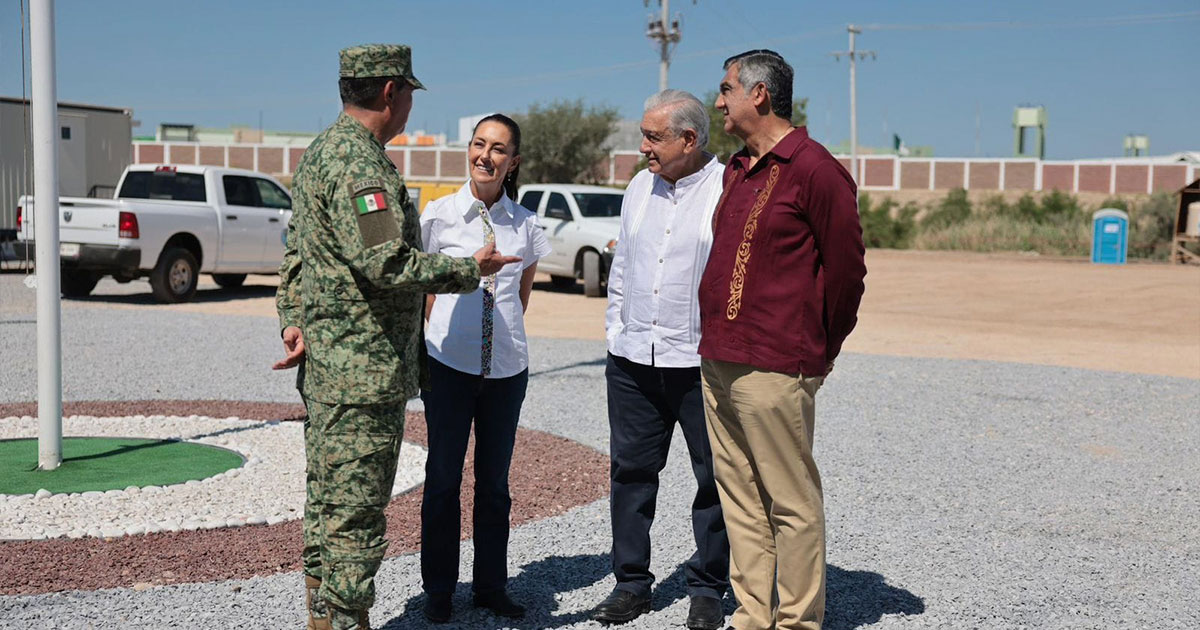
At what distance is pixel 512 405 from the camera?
436 cm

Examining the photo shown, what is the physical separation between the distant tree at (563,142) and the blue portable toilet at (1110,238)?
114 ft

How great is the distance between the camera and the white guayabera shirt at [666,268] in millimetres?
4258

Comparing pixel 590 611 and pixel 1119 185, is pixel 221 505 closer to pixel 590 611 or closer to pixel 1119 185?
pixel 590 611

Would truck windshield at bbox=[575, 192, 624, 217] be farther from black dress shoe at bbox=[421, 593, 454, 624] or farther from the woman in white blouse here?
black dress shoe at bbox=[421, 593, 454, 624]

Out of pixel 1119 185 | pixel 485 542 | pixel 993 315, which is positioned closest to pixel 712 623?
pixel 485 542

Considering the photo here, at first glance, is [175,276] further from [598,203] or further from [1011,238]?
[1011,238]

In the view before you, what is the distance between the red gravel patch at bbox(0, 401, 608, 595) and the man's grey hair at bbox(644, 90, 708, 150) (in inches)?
86.9

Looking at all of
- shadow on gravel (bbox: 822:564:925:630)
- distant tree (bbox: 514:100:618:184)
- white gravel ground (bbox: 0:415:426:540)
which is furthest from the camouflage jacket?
distant tree (bbox: 514:100:618:184)

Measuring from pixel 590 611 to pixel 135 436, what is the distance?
13.5 ft

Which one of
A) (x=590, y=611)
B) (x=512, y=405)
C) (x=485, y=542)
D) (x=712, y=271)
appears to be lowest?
(x=590, y=611)

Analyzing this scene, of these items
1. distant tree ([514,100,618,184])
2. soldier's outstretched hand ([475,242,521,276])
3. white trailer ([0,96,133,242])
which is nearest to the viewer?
soldier's outstretched hand ([475,242,521,276])

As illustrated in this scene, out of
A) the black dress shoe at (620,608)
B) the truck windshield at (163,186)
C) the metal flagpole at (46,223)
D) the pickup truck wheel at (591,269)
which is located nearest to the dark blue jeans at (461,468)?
the black dress shoe at (620,608)

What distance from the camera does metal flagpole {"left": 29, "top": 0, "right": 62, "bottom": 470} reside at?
6172 mm

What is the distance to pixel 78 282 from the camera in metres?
17.4
